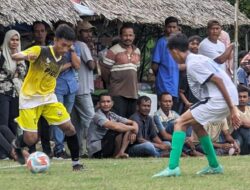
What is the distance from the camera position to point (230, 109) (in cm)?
1093

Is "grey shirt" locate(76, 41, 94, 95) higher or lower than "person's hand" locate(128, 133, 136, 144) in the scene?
higher

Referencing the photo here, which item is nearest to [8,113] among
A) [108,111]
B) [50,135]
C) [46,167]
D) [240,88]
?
[50,135]

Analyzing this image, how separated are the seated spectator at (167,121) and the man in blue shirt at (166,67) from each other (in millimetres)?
490

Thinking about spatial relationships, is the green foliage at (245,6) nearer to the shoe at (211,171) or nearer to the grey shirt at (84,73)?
the grey shirt at (84,73)

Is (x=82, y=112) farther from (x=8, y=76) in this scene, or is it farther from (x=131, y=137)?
(x=8, y=76)

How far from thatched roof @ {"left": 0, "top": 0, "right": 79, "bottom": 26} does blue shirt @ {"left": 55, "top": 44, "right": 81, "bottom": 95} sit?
0.90m

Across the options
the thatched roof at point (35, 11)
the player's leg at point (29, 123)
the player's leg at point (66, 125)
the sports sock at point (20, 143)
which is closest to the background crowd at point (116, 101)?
the thatched roof at point (35, 11)

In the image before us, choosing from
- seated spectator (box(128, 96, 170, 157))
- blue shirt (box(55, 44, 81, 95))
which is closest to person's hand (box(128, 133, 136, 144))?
seated spectator (box(128, 96, 170, 157))

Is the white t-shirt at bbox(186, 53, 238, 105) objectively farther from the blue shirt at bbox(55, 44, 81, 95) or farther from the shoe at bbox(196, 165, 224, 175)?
the blue shirt at bbox(55, 44, 81, 95)

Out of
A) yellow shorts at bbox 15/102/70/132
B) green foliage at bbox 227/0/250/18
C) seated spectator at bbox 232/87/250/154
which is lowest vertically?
seated spectator at bbox 232/87/250/154

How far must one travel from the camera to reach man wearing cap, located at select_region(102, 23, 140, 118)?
52.5ft

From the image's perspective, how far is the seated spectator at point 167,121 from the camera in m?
16.2

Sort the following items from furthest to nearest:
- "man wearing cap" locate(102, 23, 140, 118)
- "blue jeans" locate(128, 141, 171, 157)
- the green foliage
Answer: the green foliage, "man wearing cap" locate(102, 23, 140, 118), "blue jeans" locate(128, 141, 171, 157)

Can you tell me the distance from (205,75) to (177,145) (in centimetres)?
93
